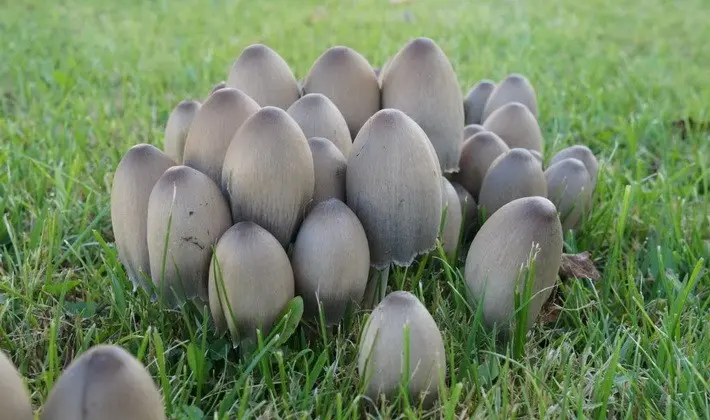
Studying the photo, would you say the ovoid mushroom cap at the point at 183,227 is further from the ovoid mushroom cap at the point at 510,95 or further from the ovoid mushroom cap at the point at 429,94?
the ovoid mushroom cap at the point at 510,95

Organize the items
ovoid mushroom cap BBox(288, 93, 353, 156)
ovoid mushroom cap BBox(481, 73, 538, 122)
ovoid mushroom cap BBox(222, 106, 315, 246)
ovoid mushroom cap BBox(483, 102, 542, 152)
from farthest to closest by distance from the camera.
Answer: ovoid mushroom cap BBox(481, 73, 538, 122), ovoid mushroom cap BBox(483, 102, 542, 152), ovoid mushroom cap BBox(288, 93, 353, 156), ovoid mushroom cap BBox(222, 106, 315, 246)

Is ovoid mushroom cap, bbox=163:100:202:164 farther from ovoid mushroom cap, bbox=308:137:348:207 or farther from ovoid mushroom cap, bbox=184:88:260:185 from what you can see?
ovoid mushroom cap, bbox=308:137:348:207

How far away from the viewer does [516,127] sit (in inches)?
71.0

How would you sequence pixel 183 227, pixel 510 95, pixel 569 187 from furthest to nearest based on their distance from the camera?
pixel 510 95, pixel 569 187, pixel 183 227

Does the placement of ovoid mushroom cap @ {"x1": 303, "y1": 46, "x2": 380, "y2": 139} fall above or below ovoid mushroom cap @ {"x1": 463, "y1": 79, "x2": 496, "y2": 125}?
above

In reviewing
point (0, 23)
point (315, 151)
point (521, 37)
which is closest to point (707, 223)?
point (315, 151)

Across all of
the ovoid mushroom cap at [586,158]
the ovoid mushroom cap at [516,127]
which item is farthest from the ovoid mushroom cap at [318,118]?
the ovoid mushroom cap at [586,158]

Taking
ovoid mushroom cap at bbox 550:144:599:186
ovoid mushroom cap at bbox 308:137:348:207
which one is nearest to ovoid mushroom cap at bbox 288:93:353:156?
ovoid mushroom cap at bbox 308:137:348:207

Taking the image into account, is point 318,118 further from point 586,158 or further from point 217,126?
point 586,158

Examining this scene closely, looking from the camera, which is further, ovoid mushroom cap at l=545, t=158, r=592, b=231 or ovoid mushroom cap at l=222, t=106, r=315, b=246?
ovoid mushroom cap at l=545, t=158, r=592, b=231

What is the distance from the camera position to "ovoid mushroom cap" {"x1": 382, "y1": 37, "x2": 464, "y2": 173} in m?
1.53

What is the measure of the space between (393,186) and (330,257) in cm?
17

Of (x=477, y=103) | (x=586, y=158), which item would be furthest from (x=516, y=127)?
(x=477, y=103)

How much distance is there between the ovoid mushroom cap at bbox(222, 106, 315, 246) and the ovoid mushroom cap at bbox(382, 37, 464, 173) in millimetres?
351
